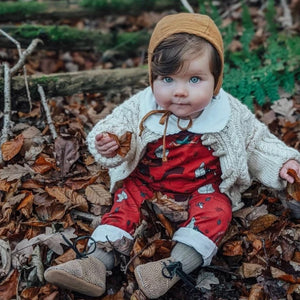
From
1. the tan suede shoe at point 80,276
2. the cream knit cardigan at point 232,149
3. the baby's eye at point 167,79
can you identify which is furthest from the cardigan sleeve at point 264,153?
the tan suede shoe at point 80,276

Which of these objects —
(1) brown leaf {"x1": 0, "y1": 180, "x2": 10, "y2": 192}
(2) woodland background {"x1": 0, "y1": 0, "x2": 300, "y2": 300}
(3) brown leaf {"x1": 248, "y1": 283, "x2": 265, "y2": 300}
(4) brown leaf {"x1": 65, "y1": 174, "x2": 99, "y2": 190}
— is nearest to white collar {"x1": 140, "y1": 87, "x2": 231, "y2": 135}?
(2) woodland background {"x1": 0, "y1": 0, "x2": 300, "y2": 300}

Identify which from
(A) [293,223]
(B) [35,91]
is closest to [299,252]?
(A) [293,223]

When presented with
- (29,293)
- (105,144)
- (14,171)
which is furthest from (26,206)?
(105,144)

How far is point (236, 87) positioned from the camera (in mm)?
4770

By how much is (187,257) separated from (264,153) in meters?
1.00

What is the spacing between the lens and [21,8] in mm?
5457

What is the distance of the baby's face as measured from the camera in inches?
115

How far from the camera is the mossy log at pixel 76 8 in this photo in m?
5.45

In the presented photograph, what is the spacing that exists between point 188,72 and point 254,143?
920mm

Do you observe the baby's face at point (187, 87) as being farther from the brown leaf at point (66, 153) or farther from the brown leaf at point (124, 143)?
the brown leaf at point (66, 153)

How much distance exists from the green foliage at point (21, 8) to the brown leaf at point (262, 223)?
3.71m

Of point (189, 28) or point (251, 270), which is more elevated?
point (189, 28)

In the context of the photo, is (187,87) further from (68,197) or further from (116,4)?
(116,4)

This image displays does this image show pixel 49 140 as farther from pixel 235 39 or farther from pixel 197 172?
pixel 235 39
